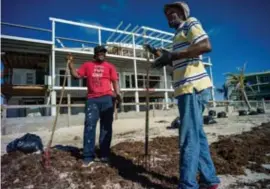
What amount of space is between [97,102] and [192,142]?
1660 mm

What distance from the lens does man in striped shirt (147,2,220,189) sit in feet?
5.16

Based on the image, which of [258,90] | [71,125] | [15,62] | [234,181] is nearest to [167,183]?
[234,181]

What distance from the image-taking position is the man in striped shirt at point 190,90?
5.16ft

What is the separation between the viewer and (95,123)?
280cm

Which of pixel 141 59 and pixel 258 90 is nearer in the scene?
pixel 141 59

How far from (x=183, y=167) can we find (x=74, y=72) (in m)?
2.07

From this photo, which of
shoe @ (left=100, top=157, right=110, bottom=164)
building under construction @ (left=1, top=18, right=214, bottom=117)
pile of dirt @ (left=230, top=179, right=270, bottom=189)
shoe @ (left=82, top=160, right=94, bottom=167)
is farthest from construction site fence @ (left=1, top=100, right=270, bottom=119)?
pile of dirt @ (left=230, top=179, right=270, bottom=189)

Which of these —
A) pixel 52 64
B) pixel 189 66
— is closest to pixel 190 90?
pixel 189 66

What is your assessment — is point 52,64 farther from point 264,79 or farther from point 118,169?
point 264,79

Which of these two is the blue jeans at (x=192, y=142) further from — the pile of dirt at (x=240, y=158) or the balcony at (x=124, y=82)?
the balcony at (x=124, y=82)

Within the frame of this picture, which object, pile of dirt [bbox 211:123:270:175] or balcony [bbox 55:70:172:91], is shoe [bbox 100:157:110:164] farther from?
balcony [bbox 55:70:172:91]

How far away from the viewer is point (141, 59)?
1747 cm

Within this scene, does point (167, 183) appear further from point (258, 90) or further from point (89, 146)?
point (258, 90)

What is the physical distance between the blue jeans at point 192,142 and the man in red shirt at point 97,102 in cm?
147
